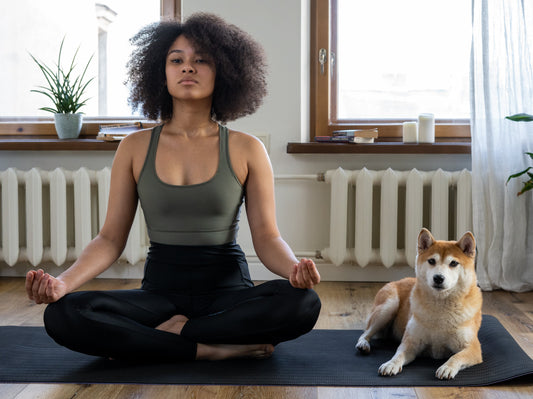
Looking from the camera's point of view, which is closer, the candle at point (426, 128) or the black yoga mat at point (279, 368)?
the black yoga mat at point (279, 368)

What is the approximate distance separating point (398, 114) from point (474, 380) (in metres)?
1.82

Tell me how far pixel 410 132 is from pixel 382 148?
0.51 feet

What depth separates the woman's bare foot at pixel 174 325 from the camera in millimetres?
1913

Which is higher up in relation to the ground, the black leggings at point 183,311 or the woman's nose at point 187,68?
the woman's nose at point 187,68

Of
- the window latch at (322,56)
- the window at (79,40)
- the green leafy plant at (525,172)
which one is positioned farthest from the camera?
the window at (79,40)

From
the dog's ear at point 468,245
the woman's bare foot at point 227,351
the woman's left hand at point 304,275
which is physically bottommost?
the woman's bare foot at point 227,351

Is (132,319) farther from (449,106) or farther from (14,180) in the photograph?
(449,106)

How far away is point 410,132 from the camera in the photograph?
10.5ft

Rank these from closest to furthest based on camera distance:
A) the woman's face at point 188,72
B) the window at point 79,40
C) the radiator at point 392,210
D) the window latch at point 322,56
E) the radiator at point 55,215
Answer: the woman's face at point 188,72
the radiator at point 392,210
the radiator at point 55,215
the window latch at point 322,56
the window at point 79,40

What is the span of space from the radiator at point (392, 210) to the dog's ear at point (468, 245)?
1176 millimetres

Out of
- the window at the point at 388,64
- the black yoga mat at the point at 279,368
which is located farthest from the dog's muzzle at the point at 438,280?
the window at the point at 388,64

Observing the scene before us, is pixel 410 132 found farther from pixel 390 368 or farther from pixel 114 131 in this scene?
pixel 390 368

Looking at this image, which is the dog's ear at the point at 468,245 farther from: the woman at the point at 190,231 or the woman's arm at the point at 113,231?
the woman's arm at the point at 113,231

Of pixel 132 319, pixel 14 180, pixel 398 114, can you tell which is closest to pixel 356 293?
pixel 398 114
